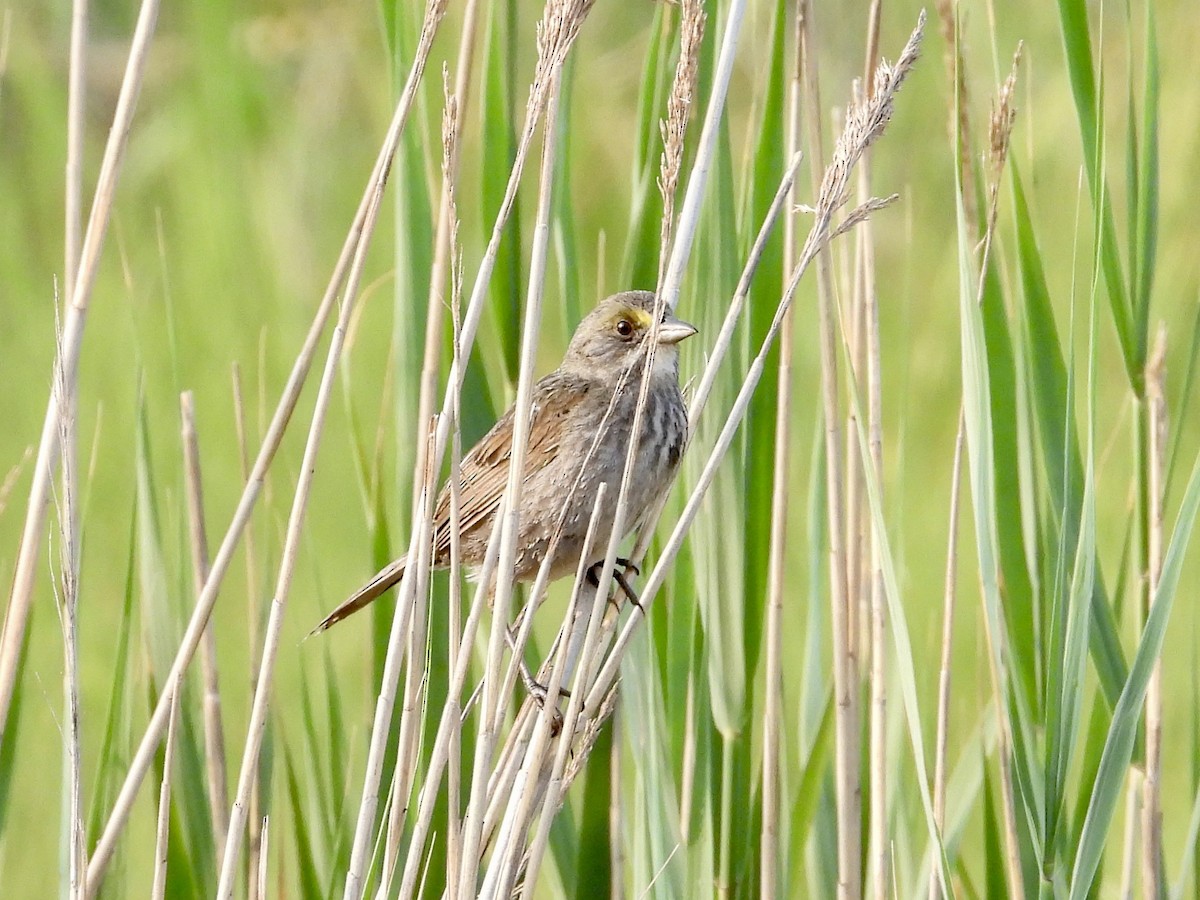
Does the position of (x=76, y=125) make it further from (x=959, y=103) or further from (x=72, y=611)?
(x=959, y=103)

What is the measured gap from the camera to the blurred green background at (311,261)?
12.7 ft

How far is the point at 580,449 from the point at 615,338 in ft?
0.91

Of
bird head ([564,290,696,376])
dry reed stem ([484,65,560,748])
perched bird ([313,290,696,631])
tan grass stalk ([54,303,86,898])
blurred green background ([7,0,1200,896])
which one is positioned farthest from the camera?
blurred green background ([7,0,1200,896])

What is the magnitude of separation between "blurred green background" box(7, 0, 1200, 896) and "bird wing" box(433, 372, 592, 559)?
0.79 ft

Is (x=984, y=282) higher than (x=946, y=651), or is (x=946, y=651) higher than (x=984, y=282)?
(x=984, y=282)

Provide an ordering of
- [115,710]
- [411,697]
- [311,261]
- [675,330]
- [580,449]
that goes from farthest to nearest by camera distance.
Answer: [311,261]
[580,449]
[675,330]
[115,710]
[411,697]

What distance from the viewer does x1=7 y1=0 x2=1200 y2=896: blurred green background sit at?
3.88 meters

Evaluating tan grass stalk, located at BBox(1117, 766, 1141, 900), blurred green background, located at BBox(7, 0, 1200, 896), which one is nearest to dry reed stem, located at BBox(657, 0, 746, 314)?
blurred green background, located at BBox(7, 0, 1200, 896)

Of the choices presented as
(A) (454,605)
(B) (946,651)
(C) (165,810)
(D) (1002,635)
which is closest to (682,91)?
(A) (454,605)

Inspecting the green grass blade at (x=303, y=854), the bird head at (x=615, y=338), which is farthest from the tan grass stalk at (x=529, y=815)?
the bird head at (x=615, y=338)

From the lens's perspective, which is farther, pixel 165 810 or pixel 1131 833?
pixel 1131 833

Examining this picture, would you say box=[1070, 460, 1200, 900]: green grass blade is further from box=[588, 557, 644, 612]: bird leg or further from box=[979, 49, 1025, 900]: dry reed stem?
box=[588, 557, 644, 612]: bird leg

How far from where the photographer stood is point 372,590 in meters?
2.41

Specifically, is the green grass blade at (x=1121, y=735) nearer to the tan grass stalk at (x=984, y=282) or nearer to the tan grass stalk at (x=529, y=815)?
the tan grass stalk at (x=984, y=282)
